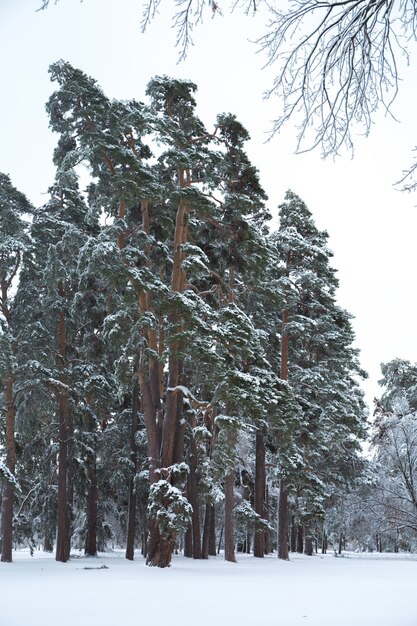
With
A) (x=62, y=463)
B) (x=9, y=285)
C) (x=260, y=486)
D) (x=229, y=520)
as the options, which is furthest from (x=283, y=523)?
(x=9, y=285)

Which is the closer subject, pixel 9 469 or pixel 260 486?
pixel 9 469

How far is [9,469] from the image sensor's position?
62.7 feet

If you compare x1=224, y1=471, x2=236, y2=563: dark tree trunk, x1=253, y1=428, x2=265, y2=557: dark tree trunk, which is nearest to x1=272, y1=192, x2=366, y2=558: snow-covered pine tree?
x1=253, y1=428, x2=265, y2=557: dark tree trunk

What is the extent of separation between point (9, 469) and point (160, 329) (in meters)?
6.47

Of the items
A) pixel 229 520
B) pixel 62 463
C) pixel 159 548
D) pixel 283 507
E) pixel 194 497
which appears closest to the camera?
pixel 159 548

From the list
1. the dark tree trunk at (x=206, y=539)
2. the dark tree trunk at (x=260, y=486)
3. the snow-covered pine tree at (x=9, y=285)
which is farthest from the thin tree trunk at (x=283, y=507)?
the snow-covered pine tree at (x=9, y=285)

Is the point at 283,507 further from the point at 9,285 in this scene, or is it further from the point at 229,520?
the point at 9,285

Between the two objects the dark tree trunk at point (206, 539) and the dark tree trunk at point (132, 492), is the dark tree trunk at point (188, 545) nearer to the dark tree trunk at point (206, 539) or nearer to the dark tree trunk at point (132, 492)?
the dark tree trunk at point (206, 539)

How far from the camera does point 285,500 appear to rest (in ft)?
83.0

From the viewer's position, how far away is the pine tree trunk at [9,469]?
1844cm

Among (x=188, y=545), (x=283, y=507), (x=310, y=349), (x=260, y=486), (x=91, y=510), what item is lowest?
(x=188, y=545)

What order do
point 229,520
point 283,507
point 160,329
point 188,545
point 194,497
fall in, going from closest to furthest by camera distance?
point 160,329, point 229,520, point 194,497, point 188,545, point 283,507

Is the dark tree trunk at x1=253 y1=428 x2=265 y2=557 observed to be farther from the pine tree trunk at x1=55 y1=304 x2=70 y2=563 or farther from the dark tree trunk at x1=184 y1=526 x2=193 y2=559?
the pine tree trunk at x1=55 y1=304 x2=70 y2=563

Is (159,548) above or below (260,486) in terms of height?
below
